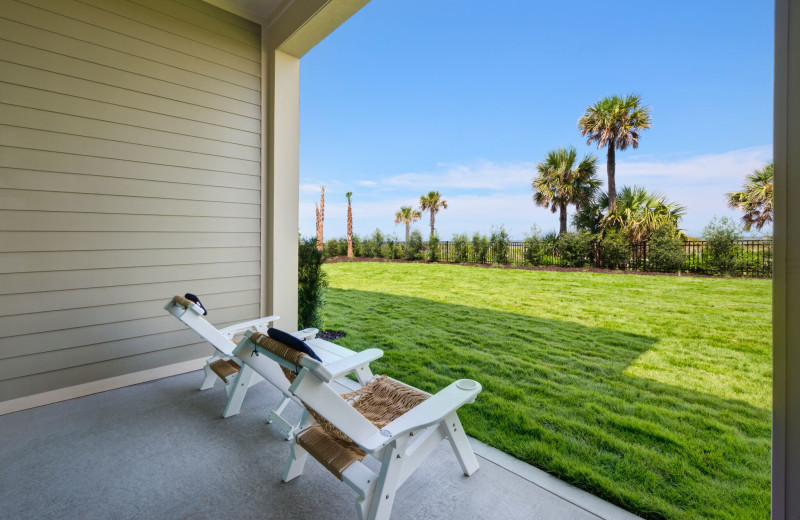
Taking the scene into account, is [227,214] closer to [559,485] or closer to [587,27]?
[559,485]

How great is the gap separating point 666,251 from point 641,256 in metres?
0.60

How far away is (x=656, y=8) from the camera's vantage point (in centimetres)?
919

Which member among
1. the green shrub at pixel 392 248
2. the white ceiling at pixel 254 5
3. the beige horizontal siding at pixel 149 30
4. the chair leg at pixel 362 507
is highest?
the white ceiling at pixel 254 5

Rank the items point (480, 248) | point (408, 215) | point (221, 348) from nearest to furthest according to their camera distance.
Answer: point (221, 348), point (480, 248), point (408, 215)

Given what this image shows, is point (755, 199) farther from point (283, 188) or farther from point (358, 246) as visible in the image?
point (358, 246)

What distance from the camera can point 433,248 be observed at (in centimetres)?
1113

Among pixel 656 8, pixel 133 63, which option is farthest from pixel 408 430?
pixel 656 8

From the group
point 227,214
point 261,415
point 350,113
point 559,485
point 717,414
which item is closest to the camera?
point 559,485

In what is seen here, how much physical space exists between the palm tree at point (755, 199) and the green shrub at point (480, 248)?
16.9 feet

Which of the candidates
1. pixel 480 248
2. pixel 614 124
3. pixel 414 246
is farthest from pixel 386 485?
pixel 614 124

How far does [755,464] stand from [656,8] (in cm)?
1170

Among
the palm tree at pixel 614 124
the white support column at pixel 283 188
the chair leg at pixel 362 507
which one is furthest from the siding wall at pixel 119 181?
the palm tree at pixel 614 124

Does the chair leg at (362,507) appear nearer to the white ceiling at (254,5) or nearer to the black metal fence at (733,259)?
the white ceiling at (254,5)

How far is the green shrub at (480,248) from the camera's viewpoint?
32.9 feet
